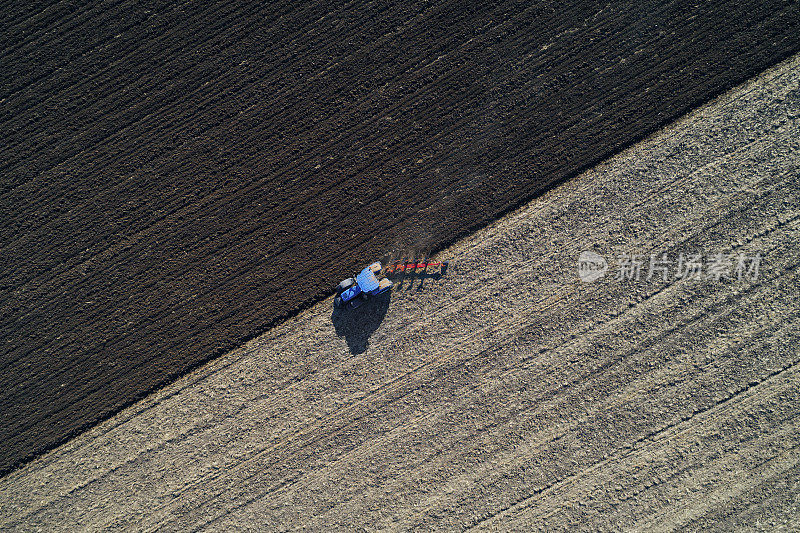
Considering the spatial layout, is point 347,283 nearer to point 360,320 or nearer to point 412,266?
point 360,320

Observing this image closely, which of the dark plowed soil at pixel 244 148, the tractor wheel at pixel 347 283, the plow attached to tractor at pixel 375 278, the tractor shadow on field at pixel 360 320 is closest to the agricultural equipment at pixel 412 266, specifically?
the plow attached to tractor at pixel 375 278

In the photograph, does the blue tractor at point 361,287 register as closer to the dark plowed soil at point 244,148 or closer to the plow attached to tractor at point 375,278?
the plow attached to tractor at point 375,278

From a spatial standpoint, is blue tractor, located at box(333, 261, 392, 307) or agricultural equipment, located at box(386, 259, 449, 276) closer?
blue tractor, located at box(333, 261, 392, 307)

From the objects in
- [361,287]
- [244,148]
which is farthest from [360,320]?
[244,148]

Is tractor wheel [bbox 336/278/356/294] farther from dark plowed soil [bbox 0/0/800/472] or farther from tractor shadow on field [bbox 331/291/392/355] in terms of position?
tractor shadow on field [bbox 331/291/392/355]

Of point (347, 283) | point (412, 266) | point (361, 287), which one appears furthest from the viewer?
point (412, 266)

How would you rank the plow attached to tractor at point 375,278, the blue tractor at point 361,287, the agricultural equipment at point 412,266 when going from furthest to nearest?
the agricultural equipment at point 412,266 < the plow attached to tractor at point 375,278 < the blue tractor at point 361,287

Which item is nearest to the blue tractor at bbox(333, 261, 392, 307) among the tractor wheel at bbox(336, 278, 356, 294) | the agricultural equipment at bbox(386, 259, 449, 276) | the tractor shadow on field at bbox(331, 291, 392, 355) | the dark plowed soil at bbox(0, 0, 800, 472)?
the tractor wheel at bbox(336, 278, 356, 294)
